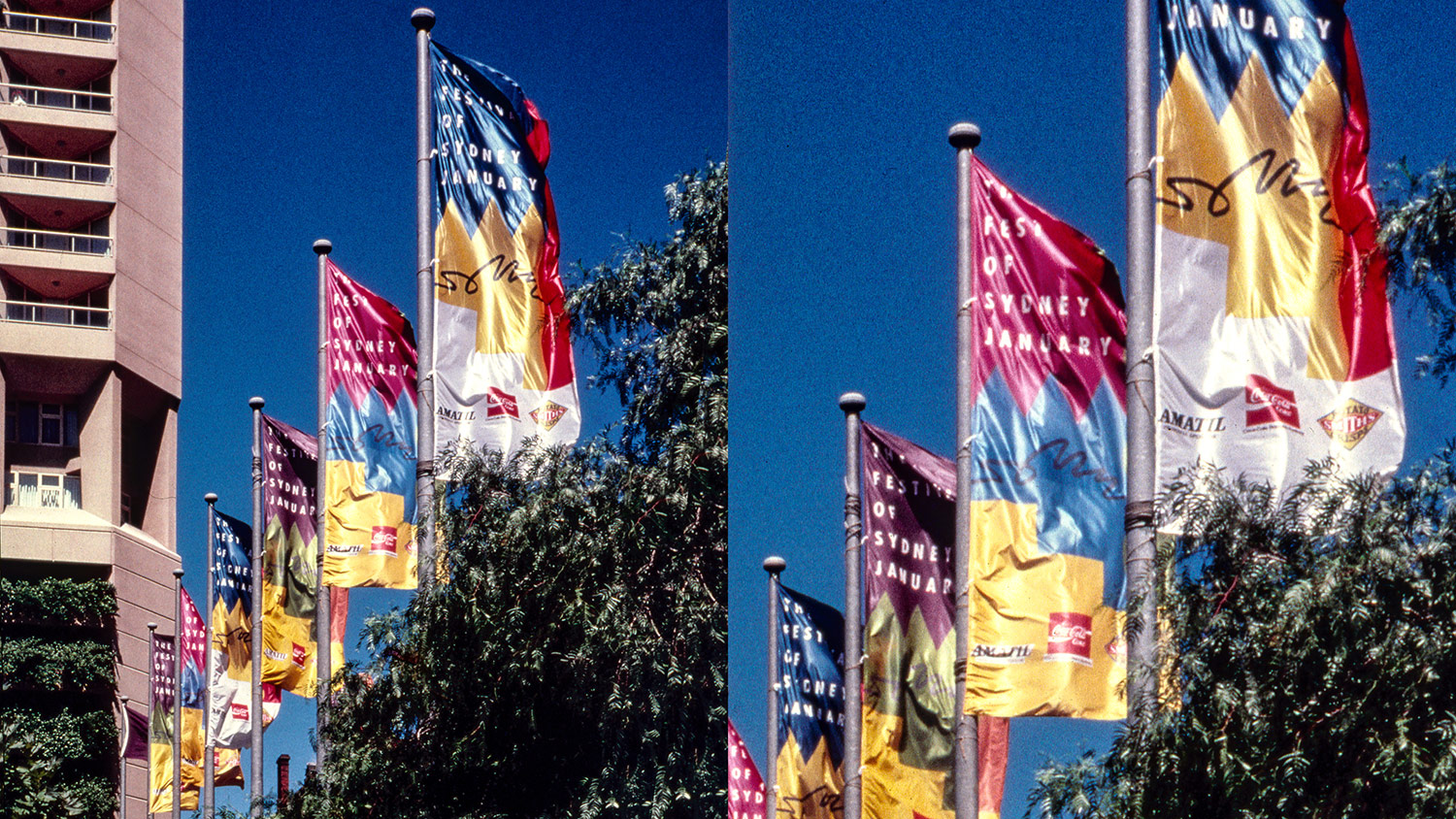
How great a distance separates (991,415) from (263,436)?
47.0 feet

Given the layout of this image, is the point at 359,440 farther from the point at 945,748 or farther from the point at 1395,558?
the point at 1395,558

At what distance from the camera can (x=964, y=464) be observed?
42.1ft

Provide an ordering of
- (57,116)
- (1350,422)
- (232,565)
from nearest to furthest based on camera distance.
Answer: (1350,422) → (232,565) → (57,116)

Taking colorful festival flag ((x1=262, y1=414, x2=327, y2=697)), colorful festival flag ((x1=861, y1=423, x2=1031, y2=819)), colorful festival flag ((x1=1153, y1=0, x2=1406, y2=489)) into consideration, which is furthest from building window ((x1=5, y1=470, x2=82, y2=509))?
colorful festival flag ((x1=1153, y1=0, x2=1406, y2=489))

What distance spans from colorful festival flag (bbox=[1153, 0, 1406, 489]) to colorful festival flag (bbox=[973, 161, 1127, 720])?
0.89 metres

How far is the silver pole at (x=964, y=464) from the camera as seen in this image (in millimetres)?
12492

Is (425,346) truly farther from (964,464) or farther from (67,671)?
(67,671)

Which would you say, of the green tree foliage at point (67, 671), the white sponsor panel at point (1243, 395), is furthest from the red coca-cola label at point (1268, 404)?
the green tree foliage at point (67, 671)

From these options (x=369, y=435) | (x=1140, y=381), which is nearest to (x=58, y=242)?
(x=369, y=435)

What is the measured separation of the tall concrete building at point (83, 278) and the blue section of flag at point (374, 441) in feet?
125

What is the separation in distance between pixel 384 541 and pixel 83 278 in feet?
132

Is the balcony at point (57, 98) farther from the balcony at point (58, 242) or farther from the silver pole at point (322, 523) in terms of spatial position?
the silver pole at point (322, 523)

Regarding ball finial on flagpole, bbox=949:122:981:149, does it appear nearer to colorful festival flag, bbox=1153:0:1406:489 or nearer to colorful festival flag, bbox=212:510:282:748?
colorful festival flag, bbox=1153:0:1406:489

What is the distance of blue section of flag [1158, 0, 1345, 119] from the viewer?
38.6 feet
